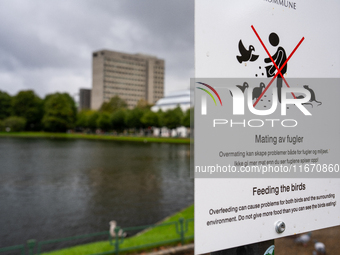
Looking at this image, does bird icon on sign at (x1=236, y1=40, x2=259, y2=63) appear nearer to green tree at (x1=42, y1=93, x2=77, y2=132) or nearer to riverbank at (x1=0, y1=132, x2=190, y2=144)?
riverbank at (x1=0, y1=132, x2=190, y2=144)

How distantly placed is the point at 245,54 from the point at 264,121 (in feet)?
1.25

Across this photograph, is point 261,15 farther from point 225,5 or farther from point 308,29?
point 308,29

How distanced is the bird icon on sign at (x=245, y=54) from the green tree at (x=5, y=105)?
334ft

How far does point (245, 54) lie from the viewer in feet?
5.49

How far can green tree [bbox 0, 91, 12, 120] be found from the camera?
90875 millimetres

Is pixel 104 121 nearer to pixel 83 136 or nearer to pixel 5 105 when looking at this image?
pixel 83 136

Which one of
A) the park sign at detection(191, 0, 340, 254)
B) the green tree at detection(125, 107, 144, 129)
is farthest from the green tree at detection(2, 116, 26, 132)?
the park sign at detection(191, 0, 340, 254)

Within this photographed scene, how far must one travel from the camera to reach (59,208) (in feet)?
61.8

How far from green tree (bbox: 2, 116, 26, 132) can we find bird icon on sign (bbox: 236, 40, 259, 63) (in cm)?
10044

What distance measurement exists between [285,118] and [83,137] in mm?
105084

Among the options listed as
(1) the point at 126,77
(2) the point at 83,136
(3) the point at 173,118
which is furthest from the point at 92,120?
(1) the point at 126,77

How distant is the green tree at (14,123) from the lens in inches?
3590

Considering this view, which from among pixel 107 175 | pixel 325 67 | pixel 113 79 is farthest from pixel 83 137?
pixel 325 67

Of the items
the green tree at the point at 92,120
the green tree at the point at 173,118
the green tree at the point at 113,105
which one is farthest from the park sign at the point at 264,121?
the green tree at the point at 113,105
